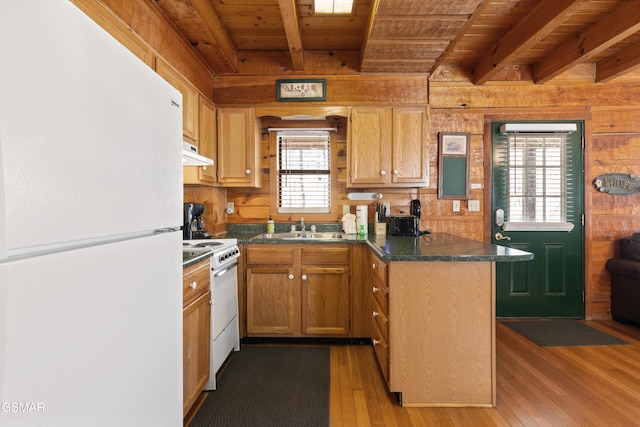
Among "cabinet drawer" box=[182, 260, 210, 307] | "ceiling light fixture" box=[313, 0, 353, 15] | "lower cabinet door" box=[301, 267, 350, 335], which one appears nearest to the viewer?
"cabinet drawer" box=[182, 260, 210, 307]

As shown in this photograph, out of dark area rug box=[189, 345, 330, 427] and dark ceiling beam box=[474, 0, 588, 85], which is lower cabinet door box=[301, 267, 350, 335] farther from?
dark ceiling beam box=[474, 0, 588, 85]

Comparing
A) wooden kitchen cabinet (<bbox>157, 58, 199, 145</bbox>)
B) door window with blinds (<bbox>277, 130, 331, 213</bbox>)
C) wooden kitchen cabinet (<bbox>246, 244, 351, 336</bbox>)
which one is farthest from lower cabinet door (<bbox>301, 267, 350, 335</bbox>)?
wooden kitchen cabinet (<bbox>157, 58, 199, 145</bbox>)

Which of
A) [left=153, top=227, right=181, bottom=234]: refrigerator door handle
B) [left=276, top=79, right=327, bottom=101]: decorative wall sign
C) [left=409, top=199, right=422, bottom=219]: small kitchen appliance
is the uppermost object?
[left=276, top=79, right=327, bottom=101]: decorative wall sign

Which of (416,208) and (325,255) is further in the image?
(416,208)

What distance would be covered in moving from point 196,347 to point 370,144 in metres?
2.18

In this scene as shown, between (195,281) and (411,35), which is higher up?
(411,35)

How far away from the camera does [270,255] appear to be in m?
2.71

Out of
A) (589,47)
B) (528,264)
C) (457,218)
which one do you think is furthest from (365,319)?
(589,47)

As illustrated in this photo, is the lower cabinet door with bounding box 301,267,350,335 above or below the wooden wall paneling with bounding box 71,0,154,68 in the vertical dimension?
below

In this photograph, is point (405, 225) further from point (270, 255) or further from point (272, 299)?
point (272, 299)

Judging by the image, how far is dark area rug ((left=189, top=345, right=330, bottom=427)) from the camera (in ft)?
5.74

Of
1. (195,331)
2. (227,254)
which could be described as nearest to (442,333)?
(195,331)

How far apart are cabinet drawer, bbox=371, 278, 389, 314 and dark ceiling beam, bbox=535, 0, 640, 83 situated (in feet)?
8.54

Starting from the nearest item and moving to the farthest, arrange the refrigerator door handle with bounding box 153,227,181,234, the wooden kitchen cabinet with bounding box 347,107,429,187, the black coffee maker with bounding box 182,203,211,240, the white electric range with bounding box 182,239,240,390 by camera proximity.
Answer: the refrigerator door handle with bounding box 153,227,181,234 → the white electric range with bounding box 182,239,240,390 → the black coffee maker with bounding box 182,203,211,240 → the wooden kitchen cabinet with bounding box 347,107,429,187
